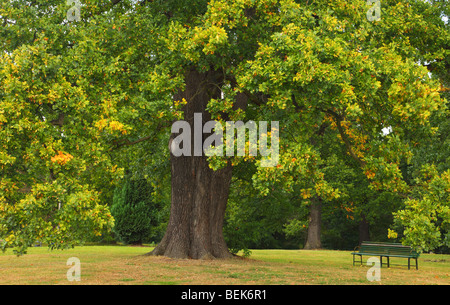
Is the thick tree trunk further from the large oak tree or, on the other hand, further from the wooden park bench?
the wooden park bench

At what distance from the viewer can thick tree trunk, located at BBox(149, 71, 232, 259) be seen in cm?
1623

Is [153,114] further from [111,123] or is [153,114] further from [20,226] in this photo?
[20,226]

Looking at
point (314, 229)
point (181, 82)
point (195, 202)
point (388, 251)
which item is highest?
point (181, 82)

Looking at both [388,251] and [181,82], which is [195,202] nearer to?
[181,82]

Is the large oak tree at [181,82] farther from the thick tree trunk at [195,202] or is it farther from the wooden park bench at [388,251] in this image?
the wooden park bench at [388,251]

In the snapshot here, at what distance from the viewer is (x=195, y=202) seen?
16.4m

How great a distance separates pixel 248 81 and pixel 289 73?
1167 mm

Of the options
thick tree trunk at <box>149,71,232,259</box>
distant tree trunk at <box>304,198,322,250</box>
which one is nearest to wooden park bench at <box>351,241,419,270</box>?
thick tree trunk at <box>149,71,232,259</box>

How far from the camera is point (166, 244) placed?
16.9 metres

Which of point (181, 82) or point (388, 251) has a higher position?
point (181, 82)

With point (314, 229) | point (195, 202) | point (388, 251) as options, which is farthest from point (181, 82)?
point (314, 229)

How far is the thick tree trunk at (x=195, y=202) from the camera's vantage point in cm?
1623

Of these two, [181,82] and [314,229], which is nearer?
[181,82]

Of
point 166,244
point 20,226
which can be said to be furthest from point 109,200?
point 20,226
